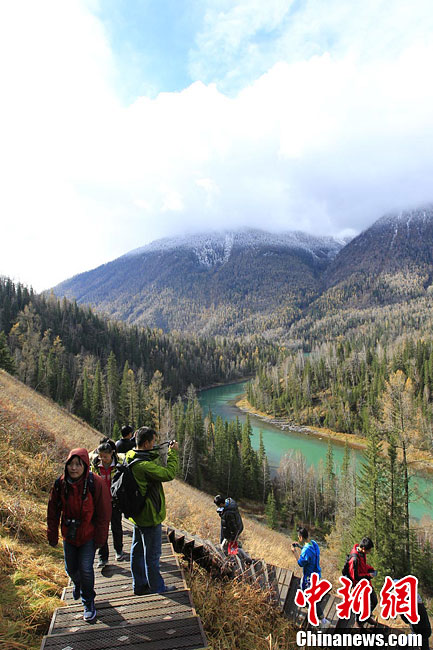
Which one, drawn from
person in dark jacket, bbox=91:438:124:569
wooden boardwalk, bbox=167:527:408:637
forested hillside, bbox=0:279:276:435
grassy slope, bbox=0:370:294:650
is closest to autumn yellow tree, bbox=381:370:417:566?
wooden boardwalk, bbox=167:527:408:637

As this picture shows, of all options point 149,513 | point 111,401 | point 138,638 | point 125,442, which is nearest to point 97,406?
point 111,401

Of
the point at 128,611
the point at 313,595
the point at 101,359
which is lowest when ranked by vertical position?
the point at 101,359

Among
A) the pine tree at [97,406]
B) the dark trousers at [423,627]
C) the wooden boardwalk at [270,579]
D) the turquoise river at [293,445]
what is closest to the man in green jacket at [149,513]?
the wooden boardwalk at [270,579]

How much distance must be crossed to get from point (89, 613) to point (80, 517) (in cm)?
116

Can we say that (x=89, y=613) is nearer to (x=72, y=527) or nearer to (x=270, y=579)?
(x=72, y=527)

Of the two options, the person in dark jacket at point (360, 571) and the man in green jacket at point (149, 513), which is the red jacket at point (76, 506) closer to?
the man in green jacket at point (149, 513)

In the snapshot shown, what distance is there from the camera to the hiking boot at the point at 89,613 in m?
4.15

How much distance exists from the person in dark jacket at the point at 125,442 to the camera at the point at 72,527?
235 cm

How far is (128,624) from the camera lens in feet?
13.5

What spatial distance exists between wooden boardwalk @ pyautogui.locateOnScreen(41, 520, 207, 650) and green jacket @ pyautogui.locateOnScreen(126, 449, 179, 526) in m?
0.99

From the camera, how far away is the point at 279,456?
61.0 m

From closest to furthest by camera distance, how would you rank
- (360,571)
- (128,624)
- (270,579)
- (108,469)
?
(128,624) < (108,469) < (360,571) < (270,579)

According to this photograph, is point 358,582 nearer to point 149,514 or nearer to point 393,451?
point 149,514

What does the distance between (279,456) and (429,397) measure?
145 ft
